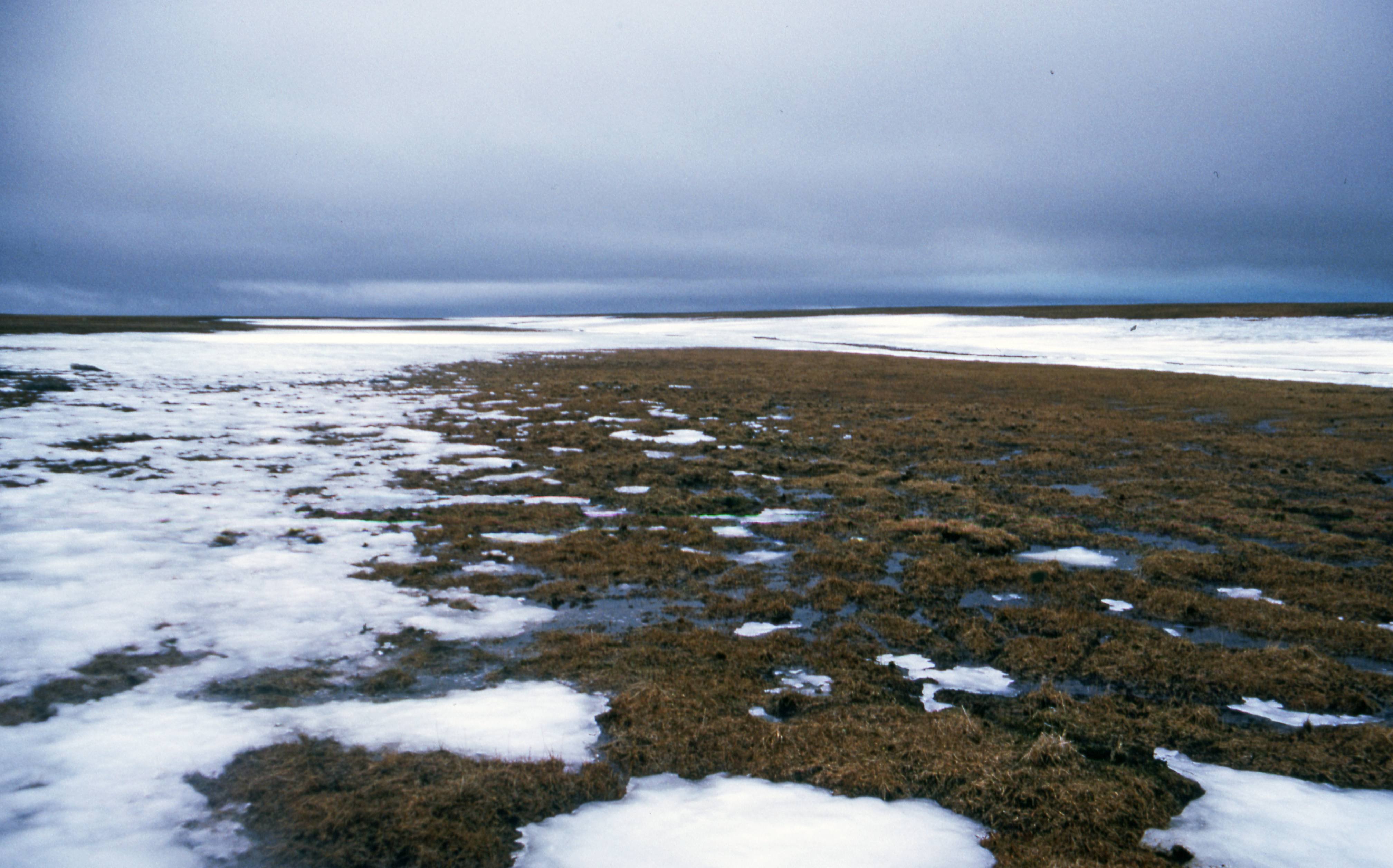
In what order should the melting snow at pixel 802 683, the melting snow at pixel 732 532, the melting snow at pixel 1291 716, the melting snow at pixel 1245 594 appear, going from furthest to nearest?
the melting snow at pixel 732 532 < the melting snow at pixel 1245 594 < the melting snow at pixel 802 683 < the melting snow at pixel 1291 716

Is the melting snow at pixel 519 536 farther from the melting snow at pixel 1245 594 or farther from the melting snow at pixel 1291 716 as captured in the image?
the melting snow at pixel 1245 594

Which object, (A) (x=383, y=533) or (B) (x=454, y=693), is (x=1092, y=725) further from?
(A) (x=383, y=533)

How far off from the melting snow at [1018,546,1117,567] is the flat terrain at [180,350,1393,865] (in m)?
0.08

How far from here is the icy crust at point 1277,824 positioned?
3912mm

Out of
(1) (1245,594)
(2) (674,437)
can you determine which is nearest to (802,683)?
(1) (1245,594)

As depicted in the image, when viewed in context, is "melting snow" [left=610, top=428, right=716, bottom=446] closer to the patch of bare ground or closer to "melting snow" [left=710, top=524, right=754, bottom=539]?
"melting snow" [left=710, top=524, right=754, bottom=539]

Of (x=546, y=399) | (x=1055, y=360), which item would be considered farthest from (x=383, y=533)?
(x=1055, y=360)

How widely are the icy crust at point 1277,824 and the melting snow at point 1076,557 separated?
13.9ft

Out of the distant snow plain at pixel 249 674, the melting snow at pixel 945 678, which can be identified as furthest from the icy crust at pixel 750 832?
the melting snow at pixel 945 678

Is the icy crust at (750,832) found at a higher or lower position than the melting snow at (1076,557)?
A: lower

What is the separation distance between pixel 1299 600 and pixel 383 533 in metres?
10.8

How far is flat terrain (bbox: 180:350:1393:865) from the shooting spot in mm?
4383

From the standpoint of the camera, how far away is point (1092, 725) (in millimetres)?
5191

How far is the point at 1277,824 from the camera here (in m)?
4.16
